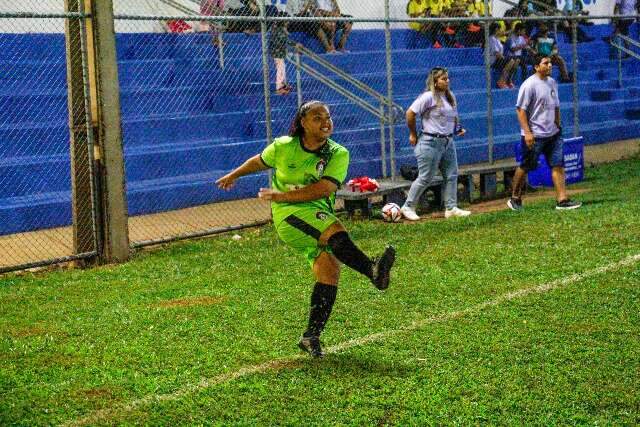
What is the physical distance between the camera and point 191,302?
29.0ft

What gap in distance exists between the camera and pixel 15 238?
12.6 m

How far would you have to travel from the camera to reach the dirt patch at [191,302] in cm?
872

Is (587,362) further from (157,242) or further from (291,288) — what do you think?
(157,242)

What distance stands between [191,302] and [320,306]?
2.28 metres

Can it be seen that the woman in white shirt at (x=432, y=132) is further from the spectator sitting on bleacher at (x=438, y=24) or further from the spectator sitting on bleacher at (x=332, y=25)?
the spectator sitting on bleacher at (x=438, y=24)

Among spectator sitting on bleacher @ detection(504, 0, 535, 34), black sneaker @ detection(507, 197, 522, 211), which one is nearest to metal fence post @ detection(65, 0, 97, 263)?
black sneaker @ detection(507, 197, 522, 211)

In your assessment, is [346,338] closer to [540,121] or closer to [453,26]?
[540,121]

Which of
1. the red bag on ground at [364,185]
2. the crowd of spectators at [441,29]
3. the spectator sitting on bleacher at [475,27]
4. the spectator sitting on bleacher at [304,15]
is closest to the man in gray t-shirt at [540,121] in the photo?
the red bag on ground at [364,185]

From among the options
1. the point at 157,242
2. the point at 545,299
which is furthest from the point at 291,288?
the point at 157,242

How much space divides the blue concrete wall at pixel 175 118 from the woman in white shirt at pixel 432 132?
2.78 metres

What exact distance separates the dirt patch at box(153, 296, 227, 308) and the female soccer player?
6.48 ft

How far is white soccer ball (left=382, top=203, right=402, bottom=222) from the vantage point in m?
13.0

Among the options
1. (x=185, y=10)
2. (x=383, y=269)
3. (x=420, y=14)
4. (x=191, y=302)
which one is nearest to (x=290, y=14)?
(x=185, y=10)

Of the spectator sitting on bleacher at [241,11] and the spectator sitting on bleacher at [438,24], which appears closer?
the spectator sitting on bleacher at [241,11]
